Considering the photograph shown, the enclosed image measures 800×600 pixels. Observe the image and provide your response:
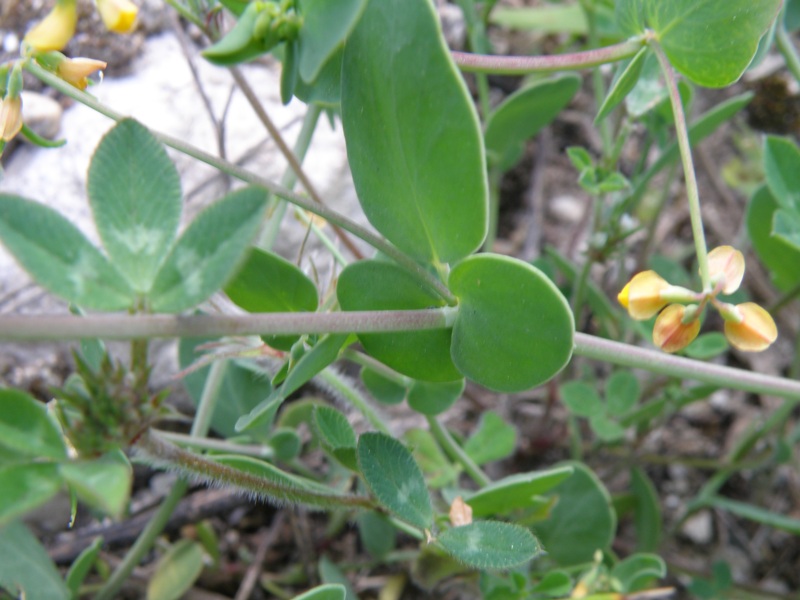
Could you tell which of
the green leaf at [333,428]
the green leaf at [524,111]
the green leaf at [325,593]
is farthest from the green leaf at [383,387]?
the green leaf at [524,111]

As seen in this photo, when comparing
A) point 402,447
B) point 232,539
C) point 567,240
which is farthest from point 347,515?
point 567,240

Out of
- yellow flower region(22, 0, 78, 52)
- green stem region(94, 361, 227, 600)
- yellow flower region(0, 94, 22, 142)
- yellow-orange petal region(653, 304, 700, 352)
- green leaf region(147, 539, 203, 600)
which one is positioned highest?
yellow flower region(22, 0, 78, 52)

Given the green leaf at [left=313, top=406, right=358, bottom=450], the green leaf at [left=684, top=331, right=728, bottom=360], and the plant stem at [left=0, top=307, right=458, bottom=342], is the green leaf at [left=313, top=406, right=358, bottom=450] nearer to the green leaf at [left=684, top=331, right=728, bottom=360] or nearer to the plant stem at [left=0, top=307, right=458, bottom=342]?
the plant stem at [left=0, top=307, right=458, bottom=342]

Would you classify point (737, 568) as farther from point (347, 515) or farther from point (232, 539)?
point (232, 539)

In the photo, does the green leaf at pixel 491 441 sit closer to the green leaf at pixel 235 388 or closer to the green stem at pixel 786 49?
the green leaf at pixel 235 388

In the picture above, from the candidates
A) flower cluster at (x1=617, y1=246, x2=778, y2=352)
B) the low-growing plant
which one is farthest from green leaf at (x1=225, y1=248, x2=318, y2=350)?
flower cluster at (x1=617, y1=246, x2=778, y2=352)

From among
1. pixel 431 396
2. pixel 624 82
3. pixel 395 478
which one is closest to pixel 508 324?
pixel 395 478
